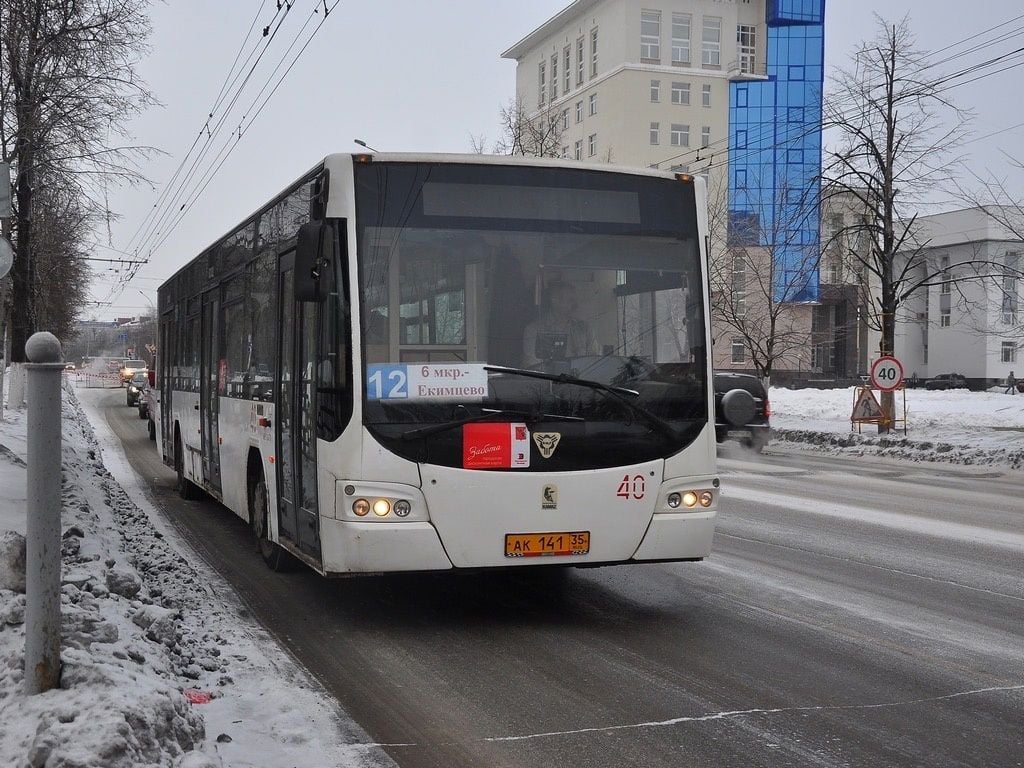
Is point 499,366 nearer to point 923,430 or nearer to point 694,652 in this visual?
point 694,652

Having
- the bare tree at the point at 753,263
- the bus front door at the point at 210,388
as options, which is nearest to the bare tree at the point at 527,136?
the bare tree at the point at 753,263

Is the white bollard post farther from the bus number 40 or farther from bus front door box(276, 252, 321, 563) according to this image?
the bus number 40

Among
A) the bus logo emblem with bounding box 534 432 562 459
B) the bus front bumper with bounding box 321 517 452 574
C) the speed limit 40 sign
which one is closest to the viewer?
the bus front bumper with bounding box 321 517 452 574

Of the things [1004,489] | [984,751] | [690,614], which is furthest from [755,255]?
[984,751]

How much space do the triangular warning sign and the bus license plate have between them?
23166 millimetres

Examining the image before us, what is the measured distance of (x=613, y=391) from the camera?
7395mm

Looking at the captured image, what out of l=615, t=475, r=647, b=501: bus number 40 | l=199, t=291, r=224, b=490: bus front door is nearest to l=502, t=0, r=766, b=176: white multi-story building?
l=199, t=291, r=224, b=490: bus front door

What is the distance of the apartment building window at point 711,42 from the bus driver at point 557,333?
236 feet

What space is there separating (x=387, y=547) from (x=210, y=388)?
577 cm

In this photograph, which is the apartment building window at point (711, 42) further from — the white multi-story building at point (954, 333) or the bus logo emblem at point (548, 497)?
the bus logo emblem at point (548, 497)

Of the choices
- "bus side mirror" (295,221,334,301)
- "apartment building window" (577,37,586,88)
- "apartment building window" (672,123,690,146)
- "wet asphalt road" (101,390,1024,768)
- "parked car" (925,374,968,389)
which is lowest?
"wet asphalt road" (101,390,1024,768)

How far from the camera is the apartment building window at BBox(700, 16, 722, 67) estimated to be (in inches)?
2950

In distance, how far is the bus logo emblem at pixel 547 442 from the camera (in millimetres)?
7199

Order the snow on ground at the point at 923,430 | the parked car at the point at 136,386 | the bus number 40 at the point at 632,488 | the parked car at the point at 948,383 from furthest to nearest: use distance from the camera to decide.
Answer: the parked car at the point at 948,383, the parked car at the point at 136,386, the snow on ground at the point at 923,430, the bus number 40 at the point at 632,488
